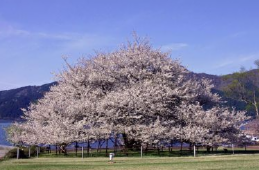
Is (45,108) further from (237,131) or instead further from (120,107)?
(237,131)

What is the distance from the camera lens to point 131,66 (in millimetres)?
38500

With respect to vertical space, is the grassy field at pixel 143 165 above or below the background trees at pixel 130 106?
below

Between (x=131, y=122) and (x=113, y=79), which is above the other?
(x=113, y=79)

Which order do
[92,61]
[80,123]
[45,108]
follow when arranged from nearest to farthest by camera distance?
[80,123] → [45,108] → [92,61]

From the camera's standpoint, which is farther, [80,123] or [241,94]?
[241,94]

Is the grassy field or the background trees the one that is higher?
the background trees

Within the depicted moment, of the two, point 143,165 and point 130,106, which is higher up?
point 130,106

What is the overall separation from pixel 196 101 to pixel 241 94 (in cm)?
3347

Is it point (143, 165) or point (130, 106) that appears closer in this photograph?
point (143, 165)

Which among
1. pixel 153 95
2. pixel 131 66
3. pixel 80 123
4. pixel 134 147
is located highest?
pixel 131 66

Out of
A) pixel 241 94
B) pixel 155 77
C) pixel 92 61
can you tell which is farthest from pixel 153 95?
pixel 241 94

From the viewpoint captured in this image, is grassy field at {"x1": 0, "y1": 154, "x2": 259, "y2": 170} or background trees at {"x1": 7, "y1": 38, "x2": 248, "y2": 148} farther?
background trees at {"x1": 7, "y1": 38, "x2": 248, "y2": 148}

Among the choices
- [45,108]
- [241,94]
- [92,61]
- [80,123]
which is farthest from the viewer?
[241,94]

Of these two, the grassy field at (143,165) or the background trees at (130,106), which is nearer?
the grassy field at (143,165)
